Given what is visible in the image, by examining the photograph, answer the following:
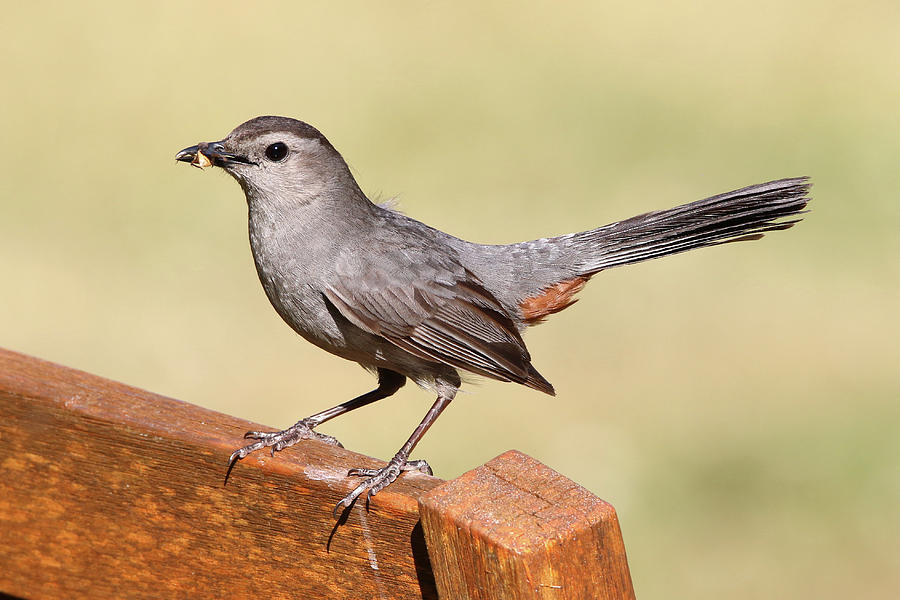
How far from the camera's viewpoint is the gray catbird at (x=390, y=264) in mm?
3697

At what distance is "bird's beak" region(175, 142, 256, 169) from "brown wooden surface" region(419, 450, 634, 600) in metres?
2.08

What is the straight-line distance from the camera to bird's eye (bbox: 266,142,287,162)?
378 cm

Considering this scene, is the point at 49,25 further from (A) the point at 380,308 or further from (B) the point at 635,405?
(A) the point at 380,308

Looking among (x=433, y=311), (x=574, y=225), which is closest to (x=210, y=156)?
(x=433, y=311)

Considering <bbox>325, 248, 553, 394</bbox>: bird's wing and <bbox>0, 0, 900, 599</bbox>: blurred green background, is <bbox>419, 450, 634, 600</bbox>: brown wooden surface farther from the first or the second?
<bbox>0, 0, 900, 599</bbox>: blurred green background

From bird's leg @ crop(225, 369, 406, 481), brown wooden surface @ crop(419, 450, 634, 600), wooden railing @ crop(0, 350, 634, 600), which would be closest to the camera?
brown wooden surface @ crop(419, 450, 634, 600)

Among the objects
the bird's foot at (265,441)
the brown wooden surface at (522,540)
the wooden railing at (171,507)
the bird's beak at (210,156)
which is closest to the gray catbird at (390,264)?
the bird's beak at (210,156)

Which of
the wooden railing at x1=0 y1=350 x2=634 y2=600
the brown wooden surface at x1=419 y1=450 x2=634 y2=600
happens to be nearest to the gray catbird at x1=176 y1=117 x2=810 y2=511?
the wooden railing at x1=0 y1=350 x2=634 y2=600

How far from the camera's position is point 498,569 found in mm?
1784

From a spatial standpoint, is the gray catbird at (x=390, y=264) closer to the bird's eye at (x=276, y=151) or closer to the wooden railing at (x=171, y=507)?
the bird's eye at (x=276, y=151)

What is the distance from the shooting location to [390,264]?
3.90 m

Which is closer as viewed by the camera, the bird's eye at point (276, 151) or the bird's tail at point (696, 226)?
the bird's eye at point (276, 151)

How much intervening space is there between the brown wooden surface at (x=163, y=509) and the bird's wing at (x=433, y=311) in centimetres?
134

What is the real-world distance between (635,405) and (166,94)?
532 centimetres
